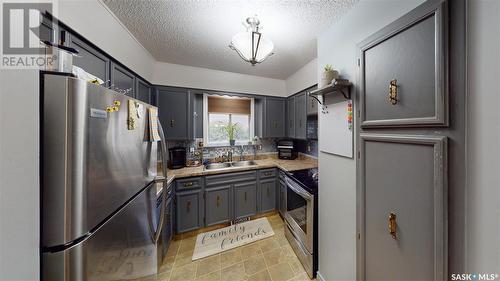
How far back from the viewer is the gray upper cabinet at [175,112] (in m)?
2.40

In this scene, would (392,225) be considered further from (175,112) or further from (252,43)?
(175,112)

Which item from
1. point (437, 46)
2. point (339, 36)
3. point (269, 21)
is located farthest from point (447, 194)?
point (269, 21)

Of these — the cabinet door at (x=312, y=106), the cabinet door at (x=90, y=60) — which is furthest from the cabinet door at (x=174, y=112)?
the cabinet door at (x=312, y=106)

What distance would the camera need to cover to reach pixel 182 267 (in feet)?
5.65

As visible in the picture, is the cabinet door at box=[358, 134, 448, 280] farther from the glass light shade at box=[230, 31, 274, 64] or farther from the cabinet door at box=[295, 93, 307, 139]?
the cabinet door at box=[295, 93, 307, 139]

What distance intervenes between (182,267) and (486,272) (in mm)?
2181

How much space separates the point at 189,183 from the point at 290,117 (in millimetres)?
2113

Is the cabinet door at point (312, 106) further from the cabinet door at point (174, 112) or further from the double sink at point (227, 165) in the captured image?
the cabinet door at point (174, 112)

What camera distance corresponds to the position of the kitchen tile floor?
1.61 metres

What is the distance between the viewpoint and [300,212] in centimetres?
185

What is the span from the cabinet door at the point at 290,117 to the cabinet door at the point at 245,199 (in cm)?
120

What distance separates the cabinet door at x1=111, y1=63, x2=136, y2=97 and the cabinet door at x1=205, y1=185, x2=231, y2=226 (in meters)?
1.59

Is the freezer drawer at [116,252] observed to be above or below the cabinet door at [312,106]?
below
